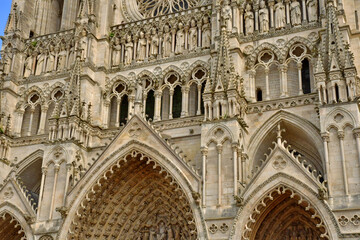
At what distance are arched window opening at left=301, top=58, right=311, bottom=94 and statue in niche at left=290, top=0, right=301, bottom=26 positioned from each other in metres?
Result: 1.53

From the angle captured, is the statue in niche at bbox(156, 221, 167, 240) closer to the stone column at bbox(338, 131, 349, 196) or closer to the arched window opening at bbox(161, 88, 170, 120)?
the arched window opening at bbox(161, 88, 170, 120)

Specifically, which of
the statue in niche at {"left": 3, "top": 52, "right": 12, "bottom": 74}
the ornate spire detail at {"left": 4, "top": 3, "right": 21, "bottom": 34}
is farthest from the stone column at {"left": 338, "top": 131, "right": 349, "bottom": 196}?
the ornate spire detail at {"left": 4, "top": 3, "right": 21, "bottom": 34}

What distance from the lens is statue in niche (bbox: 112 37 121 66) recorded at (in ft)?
73.1

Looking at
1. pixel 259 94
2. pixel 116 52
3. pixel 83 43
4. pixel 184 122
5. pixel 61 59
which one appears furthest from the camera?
pixel 61 59

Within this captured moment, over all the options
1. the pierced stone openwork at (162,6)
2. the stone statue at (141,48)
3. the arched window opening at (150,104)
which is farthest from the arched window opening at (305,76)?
the stone statue at (141,48)

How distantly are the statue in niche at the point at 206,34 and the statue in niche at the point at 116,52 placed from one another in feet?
12.3

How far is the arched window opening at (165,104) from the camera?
67.5 feet

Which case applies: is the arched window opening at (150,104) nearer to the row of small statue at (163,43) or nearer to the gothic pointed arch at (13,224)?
the row of small statue at (163,43)

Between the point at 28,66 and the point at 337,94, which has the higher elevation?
the point at 28,66

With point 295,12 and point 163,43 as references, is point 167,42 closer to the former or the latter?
point 163,43

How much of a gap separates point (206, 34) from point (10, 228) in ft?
34.2

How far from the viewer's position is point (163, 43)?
21.7m

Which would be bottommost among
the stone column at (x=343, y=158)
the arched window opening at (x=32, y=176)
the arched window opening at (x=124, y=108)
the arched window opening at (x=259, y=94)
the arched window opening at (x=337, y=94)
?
the stone column at (x=343, y=158)

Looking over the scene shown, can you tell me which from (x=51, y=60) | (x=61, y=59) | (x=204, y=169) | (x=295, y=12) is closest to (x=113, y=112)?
(x=61, y=59)
